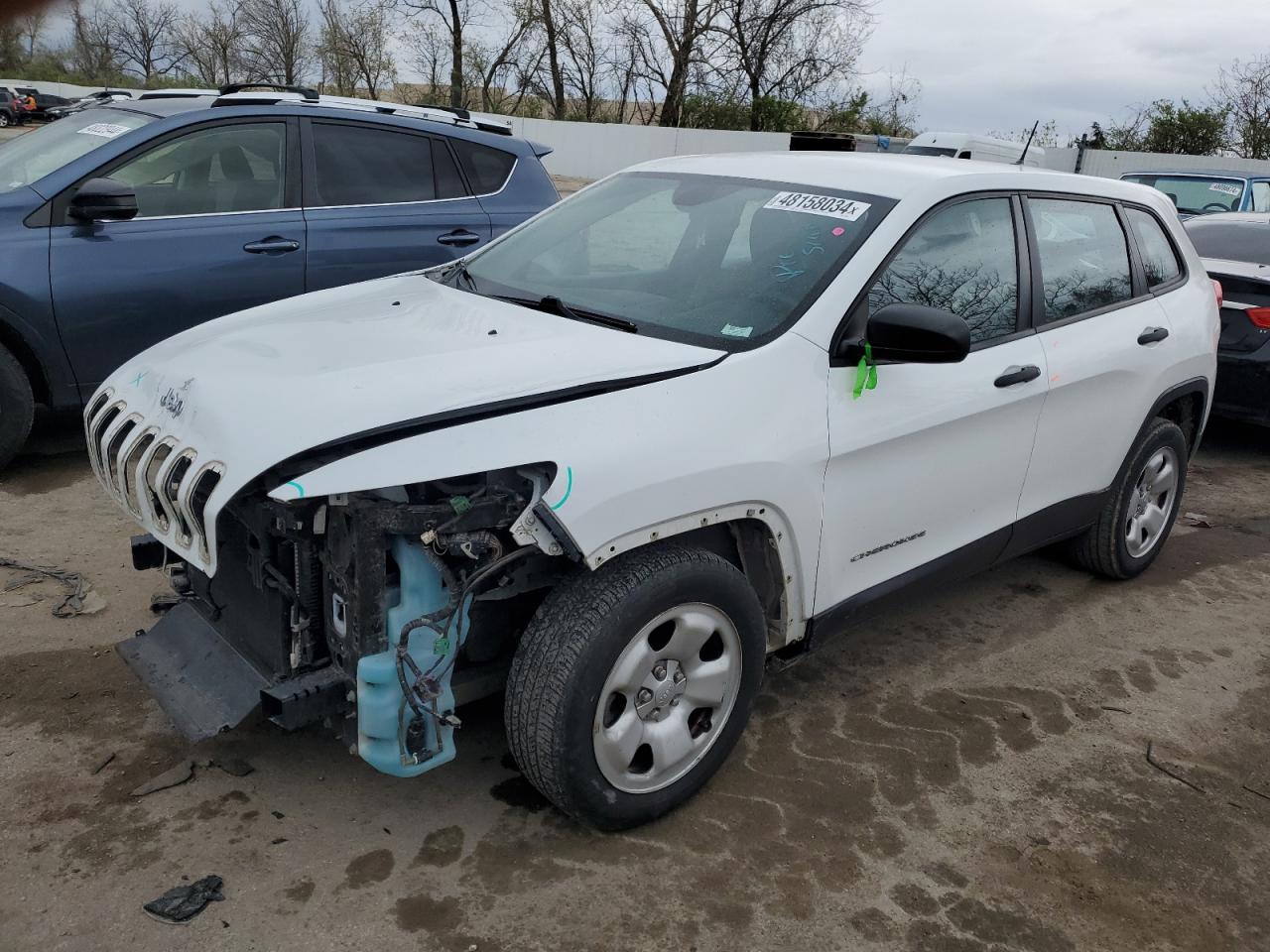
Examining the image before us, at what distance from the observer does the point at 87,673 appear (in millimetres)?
3549

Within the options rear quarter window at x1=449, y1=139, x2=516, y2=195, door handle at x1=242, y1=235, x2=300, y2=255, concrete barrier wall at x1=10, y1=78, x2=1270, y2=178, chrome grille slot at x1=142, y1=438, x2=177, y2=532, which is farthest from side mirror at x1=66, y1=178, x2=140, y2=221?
concrete barrier wall at x1=10, y1=78, x2=1270, y2=178

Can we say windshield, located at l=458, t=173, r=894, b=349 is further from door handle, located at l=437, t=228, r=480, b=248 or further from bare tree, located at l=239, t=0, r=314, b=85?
bare tree, located at l=239, t=0, r=314, b=85

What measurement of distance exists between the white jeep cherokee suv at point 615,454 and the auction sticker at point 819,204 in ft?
0.05

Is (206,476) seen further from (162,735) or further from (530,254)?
(530,254)

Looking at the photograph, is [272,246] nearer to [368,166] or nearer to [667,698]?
[368,166]

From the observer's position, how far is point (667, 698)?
2863 mm

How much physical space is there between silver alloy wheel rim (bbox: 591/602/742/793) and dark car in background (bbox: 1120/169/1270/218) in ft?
36.4

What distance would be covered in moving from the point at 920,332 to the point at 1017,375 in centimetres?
83

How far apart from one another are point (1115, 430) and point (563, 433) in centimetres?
272

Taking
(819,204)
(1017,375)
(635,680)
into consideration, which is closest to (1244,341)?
(1017,375)

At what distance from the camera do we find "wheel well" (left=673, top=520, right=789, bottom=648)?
301cm

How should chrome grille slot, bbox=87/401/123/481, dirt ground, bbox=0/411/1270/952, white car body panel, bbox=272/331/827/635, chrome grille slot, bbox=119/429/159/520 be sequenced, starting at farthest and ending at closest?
chrome grille slot, bbox=87/401/123/481, chrome grille slot, bbox=119/429/159/520, dirt ground, bbox=0/411/1270/952, white car body panel, bbox=272/331/827/635

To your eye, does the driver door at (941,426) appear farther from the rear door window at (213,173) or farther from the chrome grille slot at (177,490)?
the rear door window at (213,173)

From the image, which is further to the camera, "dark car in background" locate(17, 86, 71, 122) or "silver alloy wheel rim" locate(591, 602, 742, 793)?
"dark car in background" locate(17, 86, 71, 122)
